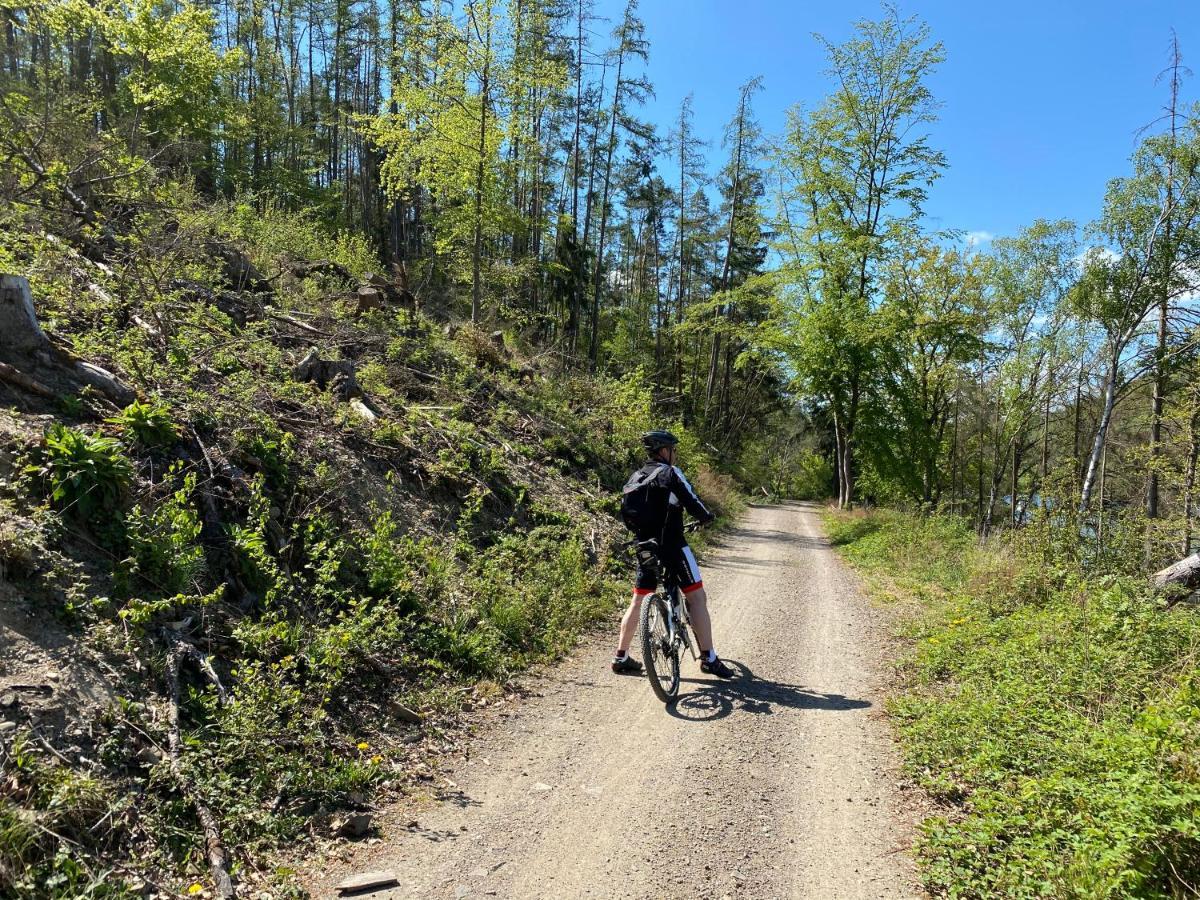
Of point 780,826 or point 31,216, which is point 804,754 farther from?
point 31,216

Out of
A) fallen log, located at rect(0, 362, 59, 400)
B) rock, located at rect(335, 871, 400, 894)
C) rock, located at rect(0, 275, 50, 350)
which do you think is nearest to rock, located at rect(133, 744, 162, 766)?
rock, located at rect(335, 871, 400, 894)

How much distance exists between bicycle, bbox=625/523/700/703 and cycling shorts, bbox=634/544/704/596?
4 centimetres

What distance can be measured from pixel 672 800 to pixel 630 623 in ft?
5.96

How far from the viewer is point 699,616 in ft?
17.8

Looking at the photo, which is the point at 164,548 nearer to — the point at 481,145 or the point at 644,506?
the point at 644,506

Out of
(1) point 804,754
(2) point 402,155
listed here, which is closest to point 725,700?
(1) point 804,754

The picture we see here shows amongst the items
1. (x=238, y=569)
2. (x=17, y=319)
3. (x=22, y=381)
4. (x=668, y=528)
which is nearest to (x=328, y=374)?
(x=17, y=319)

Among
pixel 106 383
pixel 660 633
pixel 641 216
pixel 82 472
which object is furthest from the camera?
pixel 641 216

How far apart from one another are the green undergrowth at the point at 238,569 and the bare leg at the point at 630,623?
104 centimetres

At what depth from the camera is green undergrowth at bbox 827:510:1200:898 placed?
8.89ft

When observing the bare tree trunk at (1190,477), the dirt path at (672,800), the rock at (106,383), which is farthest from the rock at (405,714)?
the bare tree trunk at (1190,477)

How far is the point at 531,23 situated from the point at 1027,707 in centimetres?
1481

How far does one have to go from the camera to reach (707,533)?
49.1 feet

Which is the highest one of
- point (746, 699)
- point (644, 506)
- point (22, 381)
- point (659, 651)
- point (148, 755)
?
point (22, 381)
